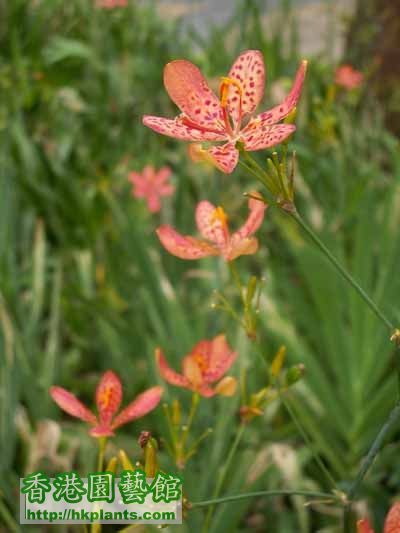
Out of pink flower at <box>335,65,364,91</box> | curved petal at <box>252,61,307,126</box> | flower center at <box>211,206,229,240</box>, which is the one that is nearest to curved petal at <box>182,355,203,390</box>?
flower center at <box>211,206,229,240</box>

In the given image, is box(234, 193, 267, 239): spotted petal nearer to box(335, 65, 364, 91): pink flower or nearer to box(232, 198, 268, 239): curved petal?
box(232, 198, 268, 239): curved petal

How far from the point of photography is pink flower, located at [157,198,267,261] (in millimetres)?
585

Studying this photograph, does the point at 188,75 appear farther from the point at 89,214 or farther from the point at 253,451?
the point at 89,214

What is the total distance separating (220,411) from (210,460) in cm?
10

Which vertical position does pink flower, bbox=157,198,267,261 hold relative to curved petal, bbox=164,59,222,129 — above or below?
below

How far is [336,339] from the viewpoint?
1.26 m

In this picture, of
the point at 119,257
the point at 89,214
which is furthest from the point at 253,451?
the point at 89,214

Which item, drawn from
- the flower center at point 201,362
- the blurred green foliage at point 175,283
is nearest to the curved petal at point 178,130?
the flower center at point 201,362

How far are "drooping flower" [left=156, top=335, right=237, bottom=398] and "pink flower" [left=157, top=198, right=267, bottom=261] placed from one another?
8cm

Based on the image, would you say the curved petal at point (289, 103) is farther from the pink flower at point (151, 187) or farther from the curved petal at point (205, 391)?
the pink flower at point (151, 187)

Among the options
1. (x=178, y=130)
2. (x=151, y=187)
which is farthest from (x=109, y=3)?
(x=178, y=130)

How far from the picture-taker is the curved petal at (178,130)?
1.60 feet

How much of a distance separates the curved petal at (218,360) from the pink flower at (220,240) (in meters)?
0.09

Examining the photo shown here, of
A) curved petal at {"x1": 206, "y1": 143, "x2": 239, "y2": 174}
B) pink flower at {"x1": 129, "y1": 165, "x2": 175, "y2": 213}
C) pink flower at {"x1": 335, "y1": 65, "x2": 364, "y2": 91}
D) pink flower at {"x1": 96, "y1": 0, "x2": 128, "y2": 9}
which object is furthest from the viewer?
pink flower at {"x1": 96, "y1": 0, "x2": 128, "y2": 9}
